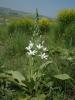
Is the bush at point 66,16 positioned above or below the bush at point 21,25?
above

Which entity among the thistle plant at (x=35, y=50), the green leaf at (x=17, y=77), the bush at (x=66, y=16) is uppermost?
the bush at (x=66, y=16)

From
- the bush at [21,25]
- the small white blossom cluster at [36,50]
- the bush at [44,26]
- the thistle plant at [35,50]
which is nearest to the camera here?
the small white blossom cluster at [36,50]

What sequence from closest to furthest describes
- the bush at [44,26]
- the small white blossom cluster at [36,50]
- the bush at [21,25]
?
the small white blossom cluster at [36,50]
the bush at [21,25]
the bush at [44,26]

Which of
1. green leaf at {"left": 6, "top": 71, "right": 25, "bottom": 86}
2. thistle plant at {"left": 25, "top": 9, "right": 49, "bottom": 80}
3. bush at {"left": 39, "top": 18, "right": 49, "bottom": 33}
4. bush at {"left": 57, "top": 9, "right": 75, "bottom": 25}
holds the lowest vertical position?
green leaf at {"left": 6, "top": 71, "right": 25, "bottom": 86}

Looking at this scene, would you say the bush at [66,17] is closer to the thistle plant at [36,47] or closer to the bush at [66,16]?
the bush at [66,16]

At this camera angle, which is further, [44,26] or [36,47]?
[44,26]

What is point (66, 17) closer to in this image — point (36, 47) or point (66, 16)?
point (66, 16)

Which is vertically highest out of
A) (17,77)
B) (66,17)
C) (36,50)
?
(66,17)

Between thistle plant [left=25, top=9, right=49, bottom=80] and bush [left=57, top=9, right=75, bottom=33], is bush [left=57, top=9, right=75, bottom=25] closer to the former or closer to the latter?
bush [left=57, top=9, right=75, bottom=33]

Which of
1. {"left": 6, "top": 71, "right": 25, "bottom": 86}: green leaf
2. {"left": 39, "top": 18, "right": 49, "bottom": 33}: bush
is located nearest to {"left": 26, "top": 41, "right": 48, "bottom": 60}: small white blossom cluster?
{"left": 6, "top": 71, "right": 25, "bottom": 86}: green leaf

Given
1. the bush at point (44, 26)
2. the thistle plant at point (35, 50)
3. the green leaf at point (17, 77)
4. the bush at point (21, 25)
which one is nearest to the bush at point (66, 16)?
the bush at point (44, 26)

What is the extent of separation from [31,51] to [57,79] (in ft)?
2.21

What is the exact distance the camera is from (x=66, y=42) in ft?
29.7

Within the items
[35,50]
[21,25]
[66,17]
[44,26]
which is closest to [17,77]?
[35,50]
